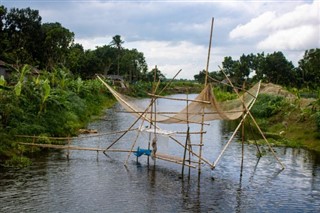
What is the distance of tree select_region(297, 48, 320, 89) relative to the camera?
50.6 m

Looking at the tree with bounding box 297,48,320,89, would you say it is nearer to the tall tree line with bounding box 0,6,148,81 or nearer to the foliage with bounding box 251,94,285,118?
the foliage with bounding box 251,94,285,118

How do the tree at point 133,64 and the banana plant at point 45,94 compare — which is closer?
the banana plant at point 45,94

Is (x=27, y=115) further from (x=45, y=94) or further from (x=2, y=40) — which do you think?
(x=2, y=40)

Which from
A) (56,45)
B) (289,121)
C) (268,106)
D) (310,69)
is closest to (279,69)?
(310,69)

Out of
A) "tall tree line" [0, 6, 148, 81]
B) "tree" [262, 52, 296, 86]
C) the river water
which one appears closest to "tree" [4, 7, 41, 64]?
"tall tree line" [0, 6, 148, 81]

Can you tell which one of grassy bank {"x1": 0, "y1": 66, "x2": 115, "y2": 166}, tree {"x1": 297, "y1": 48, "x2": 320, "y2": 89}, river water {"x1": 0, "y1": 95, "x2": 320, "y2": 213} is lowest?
river water {"x1": 0, "y1": 95, "x2": 320, "y2": 213}

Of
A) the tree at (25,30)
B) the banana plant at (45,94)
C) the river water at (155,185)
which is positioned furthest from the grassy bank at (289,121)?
the tree at (25,30)

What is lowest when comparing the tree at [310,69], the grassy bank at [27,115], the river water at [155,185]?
the river water at [155,185]

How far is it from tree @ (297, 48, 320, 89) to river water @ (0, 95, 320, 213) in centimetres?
3380

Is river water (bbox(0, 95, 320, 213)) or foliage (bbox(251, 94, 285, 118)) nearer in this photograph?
river water (bbox(0, 95, 320, 213))

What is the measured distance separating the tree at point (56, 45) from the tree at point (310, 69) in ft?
102

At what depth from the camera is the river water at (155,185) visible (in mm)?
12003

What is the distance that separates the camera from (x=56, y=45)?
181 feet

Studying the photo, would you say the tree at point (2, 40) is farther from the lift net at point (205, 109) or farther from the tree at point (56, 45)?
the lift net at point (205, 109)
